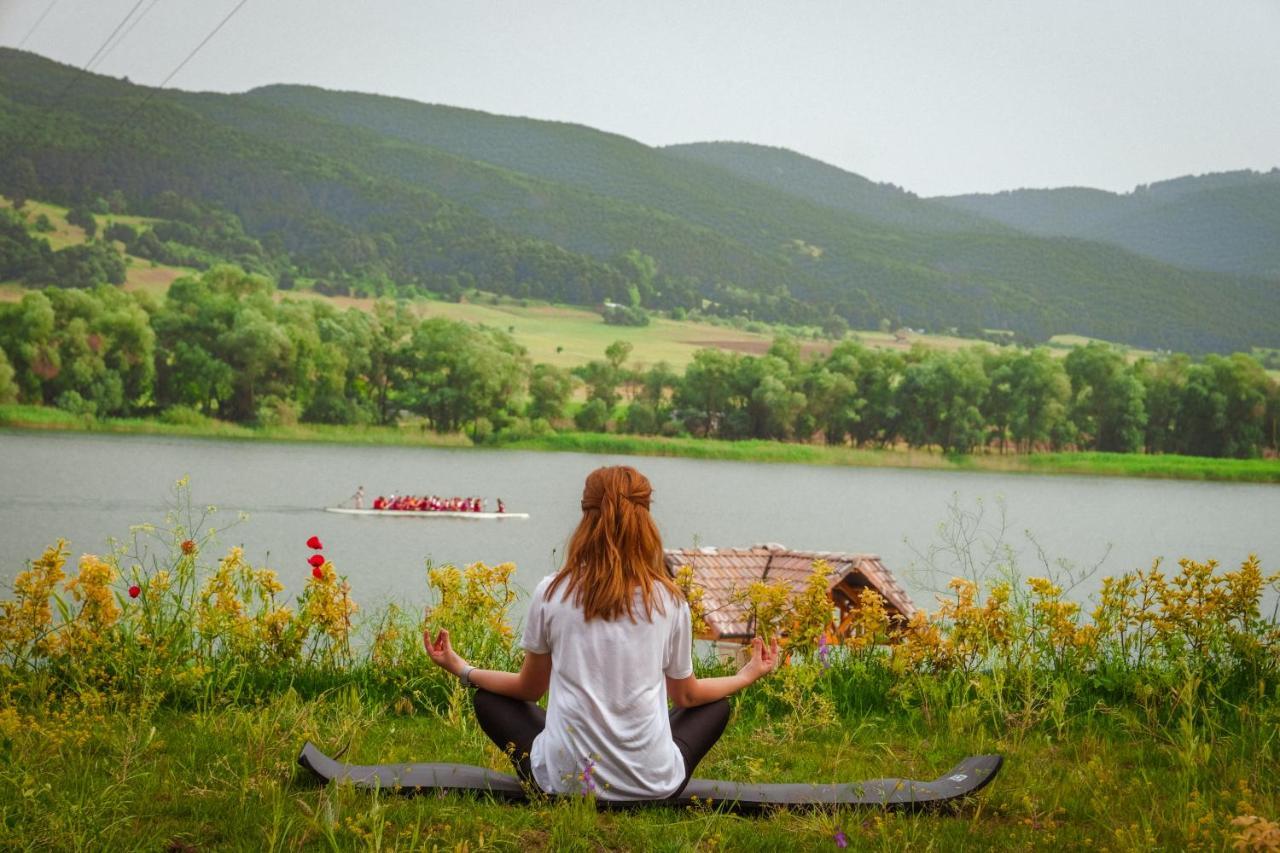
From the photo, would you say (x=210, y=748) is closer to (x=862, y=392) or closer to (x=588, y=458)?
(x=588, y=458)

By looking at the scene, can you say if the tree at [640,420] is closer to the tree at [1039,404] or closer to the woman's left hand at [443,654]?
the tree at [1039,404]

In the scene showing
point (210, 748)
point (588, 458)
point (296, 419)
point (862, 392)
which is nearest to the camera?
point (210, 748)

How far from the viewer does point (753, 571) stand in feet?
41.8

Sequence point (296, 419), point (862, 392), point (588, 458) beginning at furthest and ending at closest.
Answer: point (862, 392) → point (588, 458) → point (296, 419)

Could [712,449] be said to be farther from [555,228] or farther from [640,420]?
[555,228]

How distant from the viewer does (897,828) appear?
11.2 feet

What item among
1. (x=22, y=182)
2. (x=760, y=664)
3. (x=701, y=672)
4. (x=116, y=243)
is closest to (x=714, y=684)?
(x=760, y=664)

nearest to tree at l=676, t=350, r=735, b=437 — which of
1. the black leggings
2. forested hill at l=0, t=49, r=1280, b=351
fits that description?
forested hill at l=0, t=49, r=1280, b=351

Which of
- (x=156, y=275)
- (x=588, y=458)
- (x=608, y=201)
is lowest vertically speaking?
(x=588, y=458)

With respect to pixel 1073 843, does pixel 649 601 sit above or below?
above

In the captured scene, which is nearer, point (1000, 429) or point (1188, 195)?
point (1000, 429)

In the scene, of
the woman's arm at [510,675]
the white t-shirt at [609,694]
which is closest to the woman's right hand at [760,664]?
the white t-shirt at [609,694]

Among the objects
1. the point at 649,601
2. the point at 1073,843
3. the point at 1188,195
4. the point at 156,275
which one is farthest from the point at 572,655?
the point at 1188,195

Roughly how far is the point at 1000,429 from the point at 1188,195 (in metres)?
51.7
